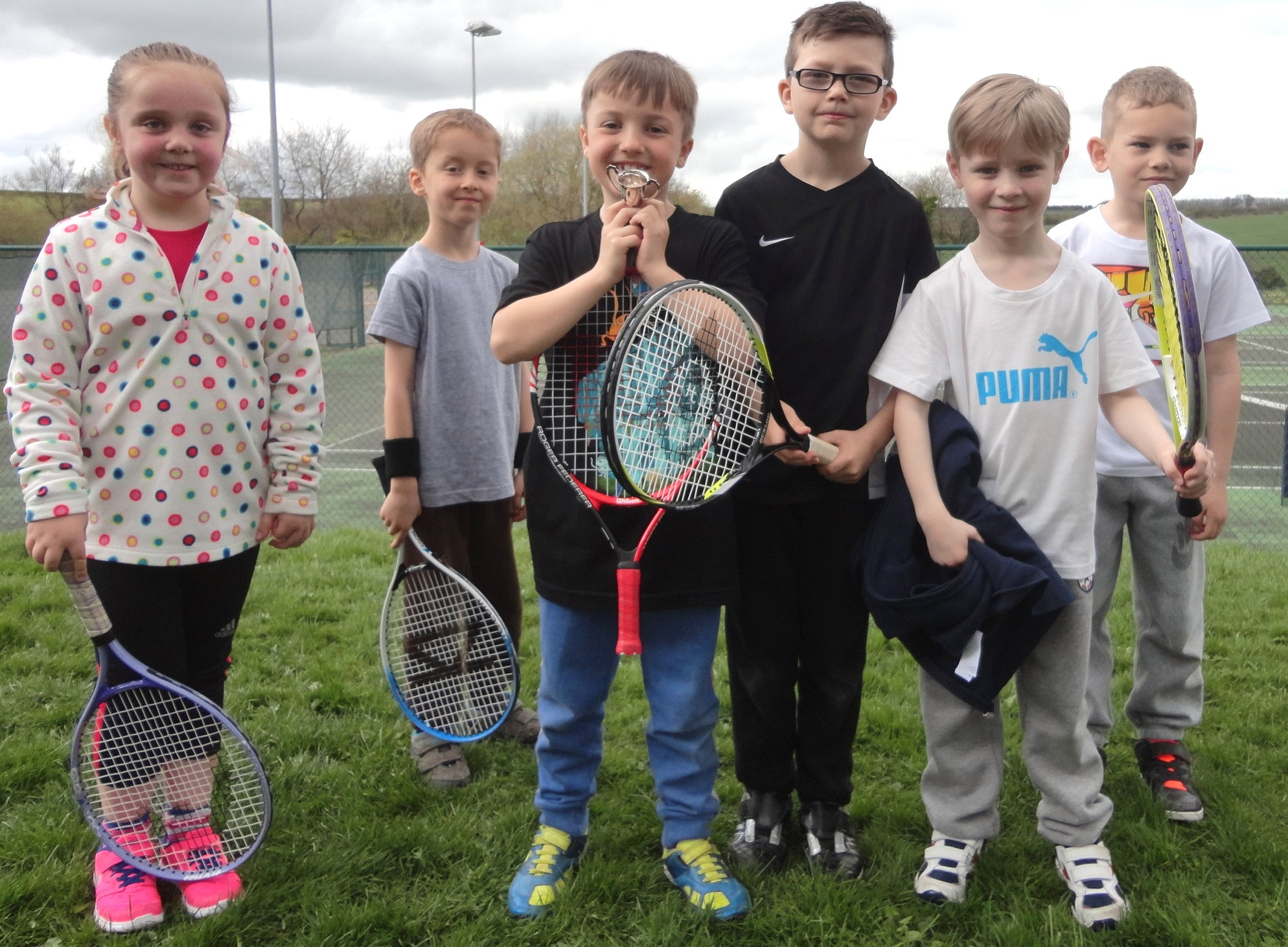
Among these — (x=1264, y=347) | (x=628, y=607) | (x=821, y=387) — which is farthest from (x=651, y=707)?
A: (x=1264, y=347)

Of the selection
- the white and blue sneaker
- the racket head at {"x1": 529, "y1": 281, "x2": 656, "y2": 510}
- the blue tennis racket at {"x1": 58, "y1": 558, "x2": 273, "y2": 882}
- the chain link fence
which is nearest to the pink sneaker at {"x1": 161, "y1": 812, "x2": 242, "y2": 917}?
the blue tennis racket at {"x1": 58, "y1": 558, "x2": 273, "y2": 882}

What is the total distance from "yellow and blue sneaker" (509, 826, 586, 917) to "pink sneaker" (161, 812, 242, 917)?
28.5 inches

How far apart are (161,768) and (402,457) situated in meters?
1.12

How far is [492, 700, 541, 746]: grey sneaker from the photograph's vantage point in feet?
12.3

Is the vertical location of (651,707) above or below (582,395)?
below

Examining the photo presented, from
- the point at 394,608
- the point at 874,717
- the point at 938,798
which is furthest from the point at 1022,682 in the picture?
the point at 394,608

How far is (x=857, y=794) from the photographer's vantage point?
3336 mm

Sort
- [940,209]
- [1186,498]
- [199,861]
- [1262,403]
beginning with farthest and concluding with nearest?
[1262,403] → [940,209] → [199,861] → [1186,498]

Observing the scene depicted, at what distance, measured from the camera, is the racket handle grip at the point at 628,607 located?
2.40m

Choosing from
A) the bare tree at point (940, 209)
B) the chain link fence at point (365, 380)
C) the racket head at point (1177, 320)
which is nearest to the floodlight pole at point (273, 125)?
the chain link fence at point (365, 380)

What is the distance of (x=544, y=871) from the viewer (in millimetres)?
2787

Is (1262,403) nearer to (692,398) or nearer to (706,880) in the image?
(706,880)

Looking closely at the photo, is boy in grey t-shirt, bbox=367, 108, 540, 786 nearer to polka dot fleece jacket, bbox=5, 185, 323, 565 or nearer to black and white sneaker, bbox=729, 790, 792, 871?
polka dot fleece jacket, bbox=5, 185, 323, 565

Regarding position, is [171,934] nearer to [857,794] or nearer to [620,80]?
[857,794]
